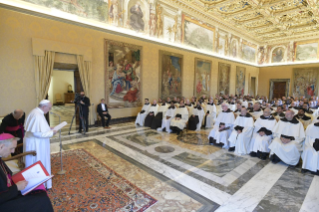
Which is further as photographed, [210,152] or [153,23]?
[153,23]

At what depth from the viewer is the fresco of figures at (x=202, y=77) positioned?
1379 cm

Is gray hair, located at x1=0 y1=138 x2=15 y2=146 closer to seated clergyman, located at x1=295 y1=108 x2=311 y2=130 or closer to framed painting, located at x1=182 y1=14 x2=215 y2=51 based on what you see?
seated clergyman, located at x1=295 y1=108 x2=311 y2=130

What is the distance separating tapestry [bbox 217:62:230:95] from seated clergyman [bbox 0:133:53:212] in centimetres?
1561

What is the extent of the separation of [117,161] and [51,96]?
49.9 ft

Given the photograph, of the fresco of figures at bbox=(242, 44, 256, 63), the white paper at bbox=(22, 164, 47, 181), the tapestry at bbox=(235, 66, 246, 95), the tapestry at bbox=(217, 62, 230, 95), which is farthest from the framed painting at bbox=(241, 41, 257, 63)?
the white paper at bbox=(22, 164, 47, 181)

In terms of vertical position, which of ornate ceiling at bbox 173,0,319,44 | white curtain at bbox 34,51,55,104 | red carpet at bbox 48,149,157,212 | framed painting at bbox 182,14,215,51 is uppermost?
ornate ceiling at bbox 173,0,319,44

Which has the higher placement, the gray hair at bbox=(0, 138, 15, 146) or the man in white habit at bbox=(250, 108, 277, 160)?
the gray hair at bbox=(0, 138, 15, 146)

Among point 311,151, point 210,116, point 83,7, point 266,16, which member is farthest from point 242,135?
point 266,16

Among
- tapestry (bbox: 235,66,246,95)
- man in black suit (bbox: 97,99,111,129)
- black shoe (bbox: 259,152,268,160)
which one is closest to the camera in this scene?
black shoe (bbox: 259,152,268,160)

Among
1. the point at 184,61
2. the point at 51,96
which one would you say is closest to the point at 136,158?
the point at 184,61

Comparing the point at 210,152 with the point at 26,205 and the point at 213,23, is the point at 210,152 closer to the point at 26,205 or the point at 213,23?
the point at 26,205

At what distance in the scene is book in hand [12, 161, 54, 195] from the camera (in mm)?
2277

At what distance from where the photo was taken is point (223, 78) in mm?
Answer: 16562

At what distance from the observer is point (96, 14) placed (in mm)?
8328
